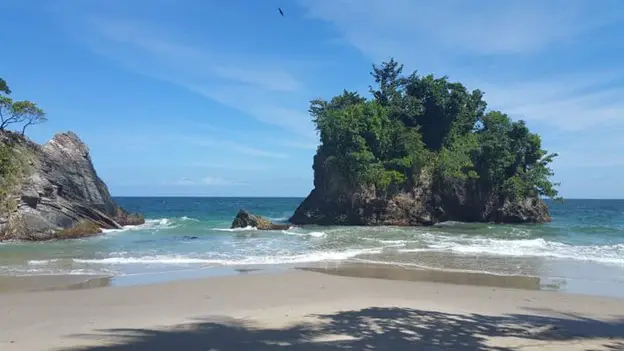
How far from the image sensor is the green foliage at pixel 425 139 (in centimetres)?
3922

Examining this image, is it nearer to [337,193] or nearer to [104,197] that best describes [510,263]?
[337,193]

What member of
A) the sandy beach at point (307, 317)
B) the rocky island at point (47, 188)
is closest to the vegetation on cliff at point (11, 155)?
the rocky island at point (47, 188)

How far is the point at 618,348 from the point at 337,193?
3443 cm

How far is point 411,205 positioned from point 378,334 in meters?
33.7

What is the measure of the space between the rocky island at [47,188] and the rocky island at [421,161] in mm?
17171

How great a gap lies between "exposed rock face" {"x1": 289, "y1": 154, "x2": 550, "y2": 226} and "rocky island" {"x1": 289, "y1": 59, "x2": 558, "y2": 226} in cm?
9

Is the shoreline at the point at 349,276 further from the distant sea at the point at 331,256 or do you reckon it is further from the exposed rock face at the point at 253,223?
the exposed rock face at the point at 253,223

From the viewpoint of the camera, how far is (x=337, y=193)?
1620 inches

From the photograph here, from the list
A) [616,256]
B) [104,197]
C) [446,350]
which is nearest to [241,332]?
[446,350]

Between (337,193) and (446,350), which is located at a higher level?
(337,193)

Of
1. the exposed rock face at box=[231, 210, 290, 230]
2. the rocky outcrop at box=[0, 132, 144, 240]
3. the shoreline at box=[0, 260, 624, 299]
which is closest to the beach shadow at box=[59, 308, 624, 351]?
the shoreline at box=[0, 260, 624, 299]

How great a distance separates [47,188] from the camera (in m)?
30.2

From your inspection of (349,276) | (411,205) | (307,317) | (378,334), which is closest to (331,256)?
(349,276)

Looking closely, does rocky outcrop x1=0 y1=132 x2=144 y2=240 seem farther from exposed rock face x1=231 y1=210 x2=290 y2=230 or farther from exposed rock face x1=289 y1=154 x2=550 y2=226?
exposed rock face x1=289 y1=154 x2=550 y2=226
